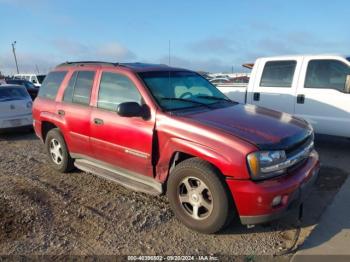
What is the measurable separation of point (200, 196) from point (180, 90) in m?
1.61

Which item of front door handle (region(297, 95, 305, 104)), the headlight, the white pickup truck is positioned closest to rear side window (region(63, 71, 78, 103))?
the headlight

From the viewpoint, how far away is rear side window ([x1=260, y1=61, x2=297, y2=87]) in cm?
740

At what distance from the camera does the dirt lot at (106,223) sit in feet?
11.8

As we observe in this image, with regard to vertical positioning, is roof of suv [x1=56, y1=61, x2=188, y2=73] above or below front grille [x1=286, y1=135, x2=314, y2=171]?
above

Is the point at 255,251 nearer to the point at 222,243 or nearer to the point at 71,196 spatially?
the point at 222,243

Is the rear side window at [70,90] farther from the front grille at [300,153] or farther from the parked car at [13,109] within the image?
the parked car at [13,109]

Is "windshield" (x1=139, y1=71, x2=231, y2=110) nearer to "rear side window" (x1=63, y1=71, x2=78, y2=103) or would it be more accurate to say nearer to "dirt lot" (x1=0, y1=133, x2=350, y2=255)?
"dirt lot" (x1=0, y1=133, x2=350, y2=255)

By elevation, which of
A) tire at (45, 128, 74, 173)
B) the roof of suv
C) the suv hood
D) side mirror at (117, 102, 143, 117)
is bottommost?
tire at (45, 128, 74, 173)

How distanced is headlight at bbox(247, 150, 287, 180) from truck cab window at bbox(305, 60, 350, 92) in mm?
3920

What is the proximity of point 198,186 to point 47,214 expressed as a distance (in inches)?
74.1

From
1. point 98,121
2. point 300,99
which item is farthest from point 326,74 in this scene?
point 98,121

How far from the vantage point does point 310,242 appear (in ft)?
12.0

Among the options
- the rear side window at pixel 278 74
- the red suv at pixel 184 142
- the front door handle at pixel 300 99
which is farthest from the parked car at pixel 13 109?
the front door handle at pixel 300 99

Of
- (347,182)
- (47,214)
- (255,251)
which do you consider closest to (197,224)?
(255,251)
